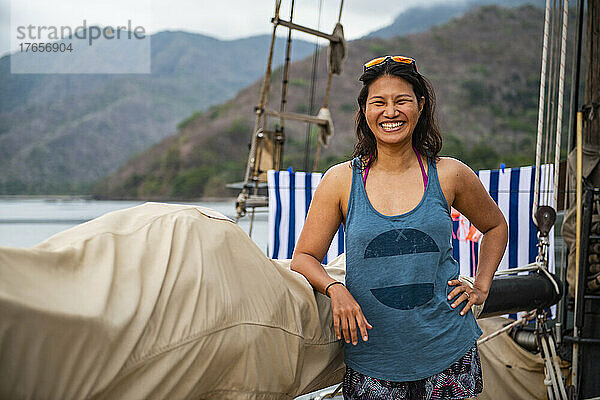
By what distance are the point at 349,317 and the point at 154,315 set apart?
0.41 m

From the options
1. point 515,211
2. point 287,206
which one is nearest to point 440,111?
point 287,206

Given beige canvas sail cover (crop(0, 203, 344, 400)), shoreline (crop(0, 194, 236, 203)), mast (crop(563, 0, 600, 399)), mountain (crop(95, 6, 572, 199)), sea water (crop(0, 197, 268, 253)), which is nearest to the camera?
beige canvas sail cover (crop(0, 203, 344, 400))

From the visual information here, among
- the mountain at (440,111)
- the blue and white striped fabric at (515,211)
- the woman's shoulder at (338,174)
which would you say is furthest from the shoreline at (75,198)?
the woman's shoulder at (338,174)

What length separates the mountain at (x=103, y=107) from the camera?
3531 centimetres

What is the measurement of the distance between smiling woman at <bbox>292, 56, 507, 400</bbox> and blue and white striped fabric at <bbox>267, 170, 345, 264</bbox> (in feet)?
11.3

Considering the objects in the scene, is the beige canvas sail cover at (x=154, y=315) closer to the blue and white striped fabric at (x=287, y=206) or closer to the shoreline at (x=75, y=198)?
the blue and white striped fabric at (x=287, y=206)

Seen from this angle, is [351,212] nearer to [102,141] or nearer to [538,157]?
[538,157]

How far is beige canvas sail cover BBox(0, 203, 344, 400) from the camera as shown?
3.18ft

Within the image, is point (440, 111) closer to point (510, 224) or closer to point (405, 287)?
point (510, 224)

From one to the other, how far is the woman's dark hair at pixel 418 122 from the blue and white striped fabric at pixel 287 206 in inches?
132

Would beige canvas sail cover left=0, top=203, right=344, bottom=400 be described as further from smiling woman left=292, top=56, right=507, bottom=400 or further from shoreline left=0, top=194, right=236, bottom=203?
shoreline left=0, top=194, right=236, bottom=203

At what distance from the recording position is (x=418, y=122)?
1523mm

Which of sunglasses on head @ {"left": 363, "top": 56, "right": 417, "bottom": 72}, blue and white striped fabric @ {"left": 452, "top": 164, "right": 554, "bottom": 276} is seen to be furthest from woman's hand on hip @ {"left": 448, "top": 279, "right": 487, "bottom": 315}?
blue and white striped fabric @ {"left": 452, "top": 164, "right": 554, "bottom": 276}

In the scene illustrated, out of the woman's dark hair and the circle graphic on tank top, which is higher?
the woman's dark hair
